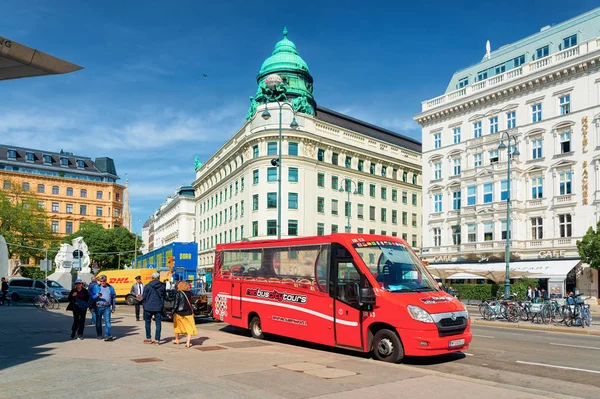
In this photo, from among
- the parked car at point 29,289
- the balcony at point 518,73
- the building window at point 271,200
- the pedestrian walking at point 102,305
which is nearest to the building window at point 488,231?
the balcony at point 518,73

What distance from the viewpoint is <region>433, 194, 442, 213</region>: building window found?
53.9 m

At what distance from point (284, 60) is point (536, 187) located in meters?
32.7

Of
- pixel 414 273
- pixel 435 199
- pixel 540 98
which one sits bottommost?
pixel 414 273

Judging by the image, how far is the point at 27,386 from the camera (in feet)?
27.7

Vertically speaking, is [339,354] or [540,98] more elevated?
[540,98]

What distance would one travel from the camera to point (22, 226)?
76.4m

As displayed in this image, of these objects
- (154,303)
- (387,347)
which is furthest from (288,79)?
(387,347)

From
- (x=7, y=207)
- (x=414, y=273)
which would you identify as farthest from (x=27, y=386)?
(x=7, y=207)

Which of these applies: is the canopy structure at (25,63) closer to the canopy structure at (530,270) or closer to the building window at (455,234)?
the canopy structure at (530,270)

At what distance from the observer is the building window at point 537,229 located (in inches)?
1773

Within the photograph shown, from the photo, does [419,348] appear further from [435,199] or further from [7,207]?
[7,207]

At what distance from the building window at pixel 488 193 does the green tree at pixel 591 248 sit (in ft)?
34.4

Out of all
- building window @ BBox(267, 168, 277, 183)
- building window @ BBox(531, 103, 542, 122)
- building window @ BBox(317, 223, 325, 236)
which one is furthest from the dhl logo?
building window @ BBox(531, 103, 542, 122)

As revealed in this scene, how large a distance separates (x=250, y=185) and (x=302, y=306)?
1860 inches
